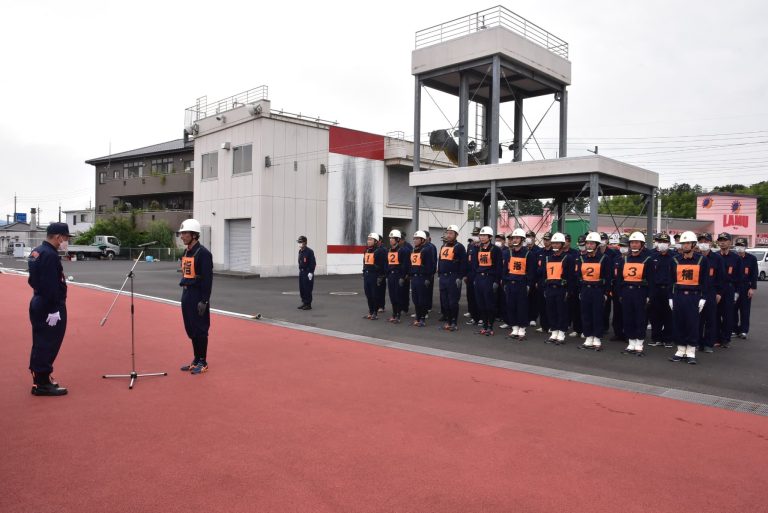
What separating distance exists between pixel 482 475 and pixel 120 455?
10.1 ft

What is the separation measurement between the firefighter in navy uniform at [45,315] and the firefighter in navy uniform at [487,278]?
25.4ft

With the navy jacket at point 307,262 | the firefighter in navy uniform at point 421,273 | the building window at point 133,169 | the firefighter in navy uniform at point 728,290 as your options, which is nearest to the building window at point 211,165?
the navy jacket at point 307,262

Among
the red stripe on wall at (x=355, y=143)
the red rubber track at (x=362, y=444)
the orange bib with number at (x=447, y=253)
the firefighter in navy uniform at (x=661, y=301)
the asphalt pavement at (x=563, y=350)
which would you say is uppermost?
the red stripe on wall at (x=355, y=143)

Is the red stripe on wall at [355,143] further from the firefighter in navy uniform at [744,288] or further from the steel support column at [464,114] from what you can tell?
the firefighter in navy uniform at [744,288]

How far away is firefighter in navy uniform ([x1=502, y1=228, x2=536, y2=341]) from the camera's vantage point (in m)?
10.9

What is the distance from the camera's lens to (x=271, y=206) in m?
27.1

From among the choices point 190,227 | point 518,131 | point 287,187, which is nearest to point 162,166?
point 287,187

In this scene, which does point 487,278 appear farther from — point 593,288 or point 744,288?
point 744,288

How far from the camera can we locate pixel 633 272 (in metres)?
9.53

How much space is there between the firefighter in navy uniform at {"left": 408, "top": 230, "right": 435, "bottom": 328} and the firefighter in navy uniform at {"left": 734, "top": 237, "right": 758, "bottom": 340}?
257 inches

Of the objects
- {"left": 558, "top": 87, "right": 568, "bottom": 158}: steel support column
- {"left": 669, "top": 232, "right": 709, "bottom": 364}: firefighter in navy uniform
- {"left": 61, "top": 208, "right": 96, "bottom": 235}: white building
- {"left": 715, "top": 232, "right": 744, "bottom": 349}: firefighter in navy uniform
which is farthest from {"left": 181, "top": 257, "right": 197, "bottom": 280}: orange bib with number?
{"left": 61, "top": 208, "right": 96, "bottom": 235}: white building

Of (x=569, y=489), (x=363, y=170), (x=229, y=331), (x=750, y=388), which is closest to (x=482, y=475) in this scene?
(x=569, y=489)

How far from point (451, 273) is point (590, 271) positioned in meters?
3.05

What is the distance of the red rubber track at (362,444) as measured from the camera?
3.94m
